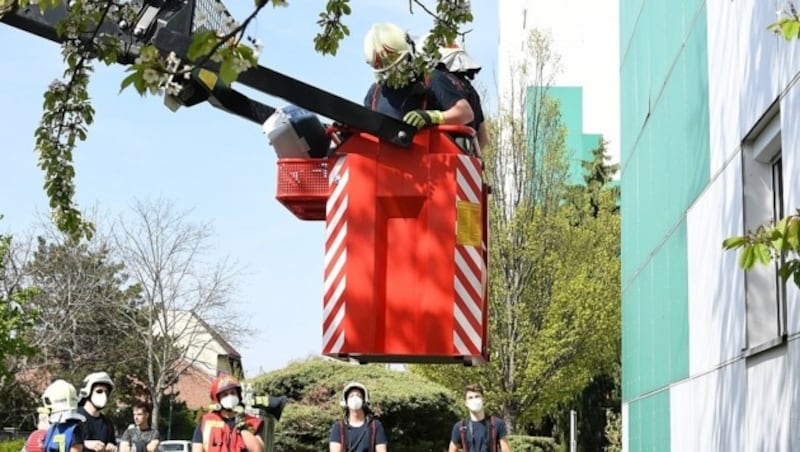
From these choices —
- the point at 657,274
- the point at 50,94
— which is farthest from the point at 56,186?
the point at 657,274

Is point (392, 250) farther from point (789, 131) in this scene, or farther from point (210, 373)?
point (210, 373)

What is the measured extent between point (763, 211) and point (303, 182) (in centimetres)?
334

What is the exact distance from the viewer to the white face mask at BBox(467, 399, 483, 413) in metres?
11.7

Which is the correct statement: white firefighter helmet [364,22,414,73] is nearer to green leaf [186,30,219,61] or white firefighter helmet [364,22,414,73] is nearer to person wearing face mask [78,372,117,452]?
green leaf [186,30,219,61]

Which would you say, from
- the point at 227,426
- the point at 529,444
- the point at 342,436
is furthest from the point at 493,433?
the point at 529,444

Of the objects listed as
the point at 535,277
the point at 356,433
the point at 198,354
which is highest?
the point at 535,277

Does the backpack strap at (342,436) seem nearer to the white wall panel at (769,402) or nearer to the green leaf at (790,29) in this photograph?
the white wall panel at (769,402)

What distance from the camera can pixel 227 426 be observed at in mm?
9992

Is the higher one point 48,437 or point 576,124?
point 576,124

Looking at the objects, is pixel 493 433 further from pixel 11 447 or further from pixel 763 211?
pixel 11 447

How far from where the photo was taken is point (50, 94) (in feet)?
22.1

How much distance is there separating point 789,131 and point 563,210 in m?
27.3

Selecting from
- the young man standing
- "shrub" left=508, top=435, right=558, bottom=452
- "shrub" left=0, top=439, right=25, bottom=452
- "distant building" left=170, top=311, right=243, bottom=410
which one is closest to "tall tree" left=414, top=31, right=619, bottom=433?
"shrub" left=508, top=435, right=558, bottom=452

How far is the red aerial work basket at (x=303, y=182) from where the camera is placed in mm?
7199
